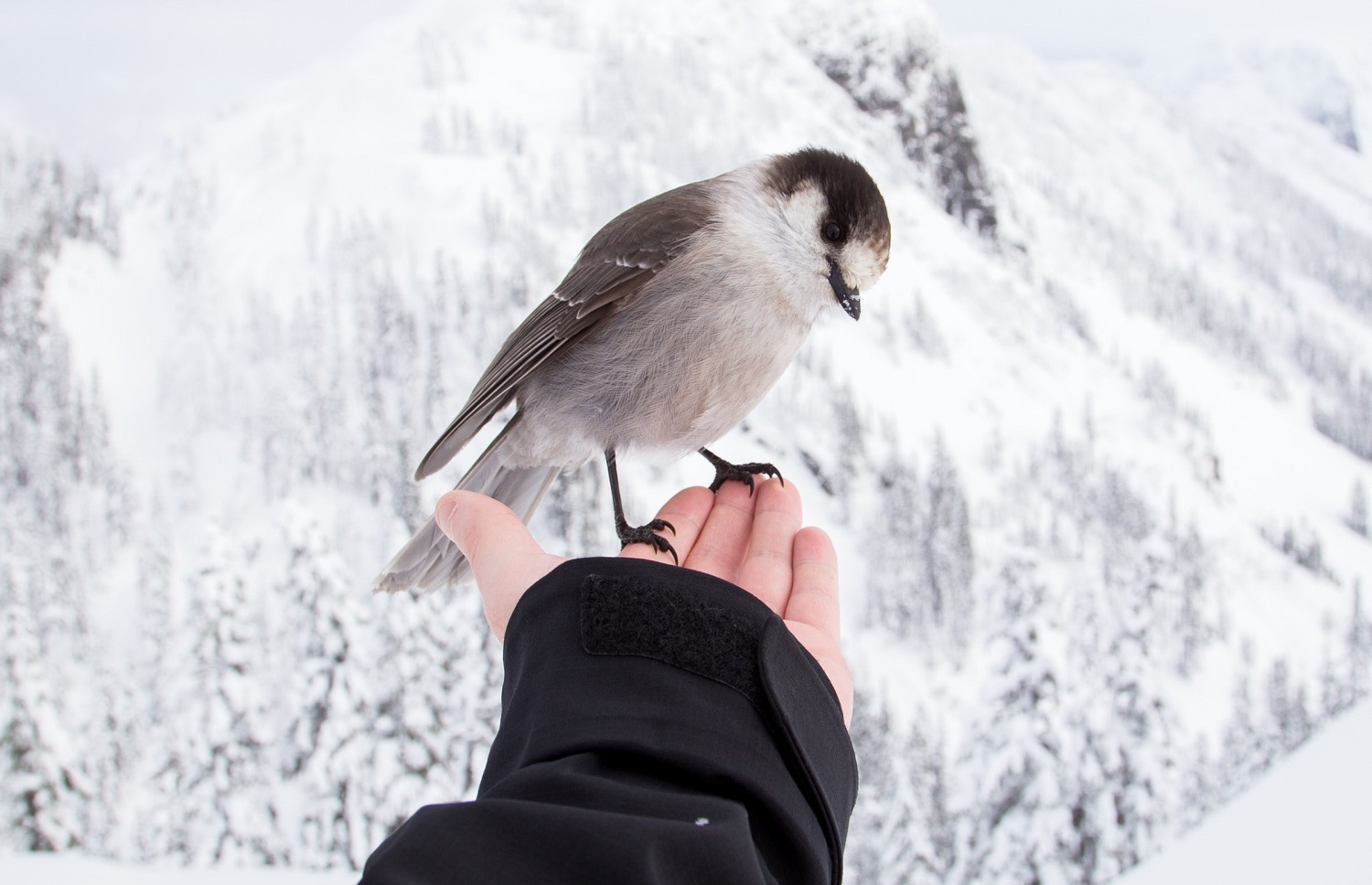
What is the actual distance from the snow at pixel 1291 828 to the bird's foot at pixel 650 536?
2.12 meters

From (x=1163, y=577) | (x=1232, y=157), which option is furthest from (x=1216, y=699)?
(x=1232, y=157)

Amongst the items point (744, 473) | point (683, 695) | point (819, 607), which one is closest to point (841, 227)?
point (744, 473)

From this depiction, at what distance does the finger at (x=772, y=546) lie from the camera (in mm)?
2211

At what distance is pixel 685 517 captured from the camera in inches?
97.1

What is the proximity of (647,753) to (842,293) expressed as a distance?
1352 mm

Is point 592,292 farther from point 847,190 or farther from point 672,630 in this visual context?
point 672,630

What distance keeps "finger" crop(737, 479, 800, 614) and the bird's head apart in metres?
0.66

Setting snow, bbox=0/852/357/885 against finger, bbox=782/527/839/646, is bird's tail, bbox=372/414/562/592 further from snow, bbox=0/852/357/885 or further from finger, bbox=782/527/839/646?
snow, bbox=0/852/357/885

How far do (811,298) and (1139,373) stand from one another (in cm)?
6268

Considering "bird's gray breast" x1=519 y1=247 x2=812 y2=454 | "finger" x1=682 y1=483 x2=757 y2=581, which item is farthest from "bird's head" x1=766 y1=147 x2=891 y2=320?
"finger" x1=682 y1=483 x2=757 y2=581

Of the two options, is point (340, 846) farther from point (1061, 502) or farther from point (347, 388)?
point (1061, 502)

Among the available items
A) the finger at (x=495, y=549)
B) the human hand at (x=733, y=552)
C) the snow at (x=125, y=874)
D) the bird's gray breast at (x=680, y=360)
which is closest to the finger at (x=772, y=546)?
the human hand at (x=733, y=552)

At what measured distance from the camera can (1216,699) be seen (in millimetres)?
31016

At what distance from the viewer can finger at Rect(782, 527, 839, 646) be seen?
2.05m
